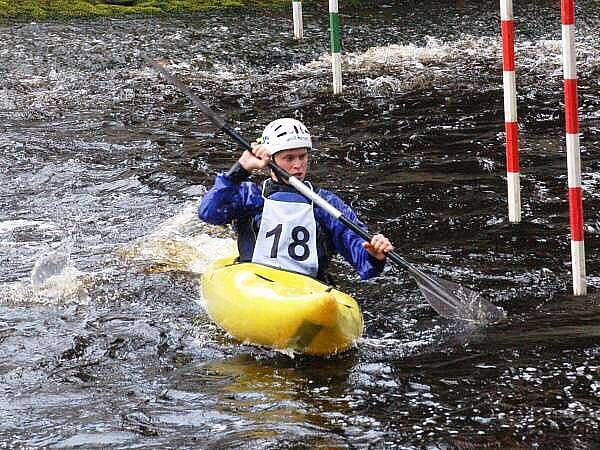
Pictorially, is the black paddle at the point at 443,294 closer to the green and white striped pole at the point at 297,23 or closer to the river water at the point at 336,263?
the river water at the point at 336,263

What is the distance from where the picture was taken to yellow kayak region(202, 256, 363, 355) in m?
4.59

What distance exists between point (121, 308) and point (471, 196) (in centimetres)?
279

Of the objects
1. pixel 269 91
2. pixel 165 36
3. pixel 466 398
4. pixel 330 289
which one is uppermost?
pixel 165 36

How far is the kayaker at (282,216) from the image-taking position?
5.20 m

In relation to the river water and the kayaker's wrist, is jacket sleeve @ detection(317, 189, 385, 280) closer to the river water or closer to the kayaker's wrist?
the river water

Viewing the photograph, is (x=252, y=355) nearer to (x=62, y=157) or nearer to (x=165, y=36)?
(x=62, y=157)

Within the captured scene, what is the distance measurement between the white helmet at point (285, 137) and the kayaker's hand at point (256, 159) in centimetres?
6

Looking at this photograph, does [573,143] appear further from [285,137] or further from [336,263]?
[336,263]

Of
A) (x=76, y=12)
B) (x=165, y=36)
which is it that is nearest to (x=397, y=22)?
(x=165, y=36)

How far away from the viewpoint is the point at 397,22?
14383 mm

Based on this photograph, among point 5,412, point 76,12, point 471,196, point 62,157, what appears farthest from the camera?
point 76,12

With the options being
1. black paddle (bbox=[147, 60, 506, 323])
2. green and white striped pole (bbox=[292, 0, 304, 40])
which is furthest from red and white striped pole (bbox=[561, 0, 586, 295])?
green and white striped pole (bbox=[292, 0, 304, 40])

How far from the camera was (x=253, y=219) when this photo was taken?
5387 mm

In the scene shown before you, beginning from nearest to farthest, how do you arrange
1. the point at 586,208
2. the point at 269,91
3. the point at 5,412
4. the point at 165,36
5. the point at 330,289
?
the point at 5,412 < the point at 330,289 < the point at 586,208 < the point at 269,91 < the point at 165,36
